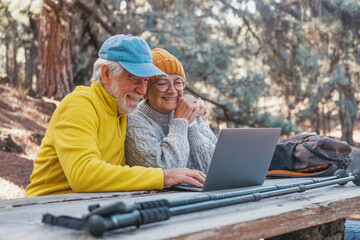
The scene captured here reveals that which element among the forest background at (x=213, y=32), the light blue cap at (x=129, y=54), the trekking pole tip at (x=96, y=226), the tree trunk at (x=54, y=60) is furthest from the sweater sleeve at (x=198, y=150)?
the tree trunk at (x=54, y=60)

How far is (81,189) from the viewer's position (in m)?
2.07

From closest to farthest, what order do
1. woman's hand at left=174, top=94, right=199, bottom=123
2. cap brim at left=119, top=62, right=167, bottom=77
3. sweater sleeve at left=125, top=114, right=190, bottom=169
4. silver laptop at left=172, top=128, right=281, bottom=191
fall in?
silver laptop at left=172, top=128, right=281, bottom=191, cap brim at left=119, top=62, right=167, bottom=77, sweater sleeve at left=125, top=114, right=190, bottom=169, woman's hand at left=174, top=94, right=199, bottom=123

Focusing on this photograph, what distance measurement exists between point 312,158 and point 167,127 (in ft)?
3.32

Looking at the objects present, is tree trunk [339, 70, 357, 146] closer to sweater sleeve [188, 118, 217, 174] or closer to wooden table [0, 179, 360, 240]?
sweater sleeve [188, 118, 217, 174]

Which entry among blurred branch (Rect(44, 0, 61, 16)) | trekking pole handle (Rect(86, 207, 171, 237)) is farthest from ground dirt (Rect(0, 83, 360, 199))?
trekking pole handle (Rect(86, 207, 171, 237))

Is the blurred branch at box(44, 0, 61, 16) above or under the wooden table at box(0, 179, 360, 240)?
above

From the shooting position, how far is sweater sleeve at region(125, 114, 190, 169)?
265 cm

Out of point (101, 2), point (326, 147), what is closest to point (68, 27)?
point (101, 2)

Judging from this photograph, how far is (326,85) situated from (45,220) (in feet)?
51.0

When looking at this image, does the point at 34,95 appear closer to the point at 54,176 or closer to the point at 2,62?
the point at 54,176

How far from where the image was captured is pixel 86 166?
2018 mm

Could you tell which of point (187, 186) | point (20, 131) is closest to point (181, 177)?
point (187, 186)

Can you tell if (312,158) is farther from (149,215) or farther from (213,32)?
(213,32)

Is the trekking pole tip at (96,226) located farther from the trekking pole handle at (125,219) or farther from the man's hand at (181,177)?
the man's hand at (181,177)
